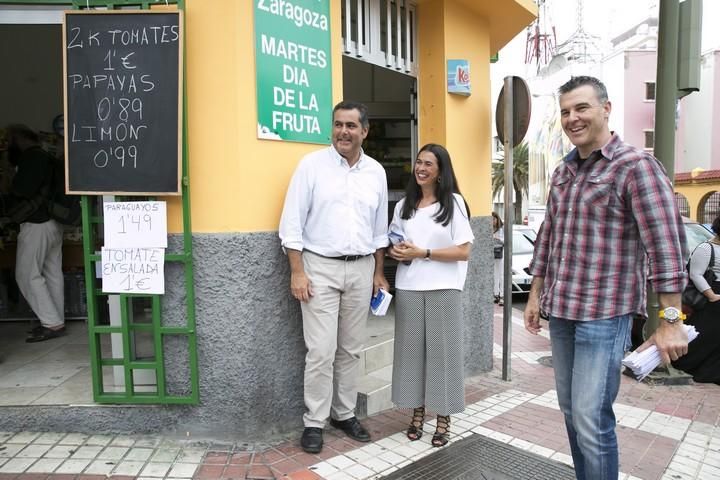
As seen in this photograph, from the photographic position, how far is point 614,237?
7.61 feet

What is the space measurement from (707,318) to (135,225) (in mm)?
5028

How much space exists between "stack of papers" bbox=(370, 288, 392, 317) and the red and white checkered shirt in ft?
4.02

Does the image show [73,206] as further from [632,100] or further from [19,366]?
[632,100]

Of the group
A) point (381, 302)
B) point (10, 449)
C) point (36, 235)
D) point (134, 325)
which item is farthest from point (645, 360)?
point (36, 235)

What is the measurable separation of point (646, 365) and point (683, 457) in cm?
175

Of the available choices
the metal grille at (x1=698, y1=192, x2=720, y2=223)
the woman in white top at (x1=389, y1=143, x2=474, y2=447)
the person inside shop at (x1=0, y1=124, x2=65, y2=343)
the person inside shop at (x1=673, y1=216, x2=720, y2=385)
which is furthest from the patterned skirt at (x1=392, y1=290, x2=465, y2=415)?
the metal grille at (x1=698, y1=192, x2=720, y2=223)

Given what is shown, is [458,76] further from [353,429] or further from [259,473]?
[259,473]

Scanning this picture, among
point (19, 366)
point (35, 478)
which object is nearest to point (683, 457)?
point (35, 478)

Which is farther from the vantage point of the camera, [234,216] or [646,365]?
[234,216]

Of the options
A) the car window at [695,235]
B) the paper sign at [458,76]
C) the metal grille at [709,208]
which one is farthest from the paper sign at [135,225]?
the metal grille at [709,208]

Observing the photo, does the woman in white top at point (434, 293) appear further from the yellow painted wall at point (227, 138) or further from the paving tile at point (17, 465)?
the paving tile at point (17, 465)

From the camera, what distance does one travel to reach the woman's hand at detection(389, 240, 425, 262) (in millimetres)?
3400

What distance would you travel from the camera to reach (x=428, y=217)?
11.4 ft

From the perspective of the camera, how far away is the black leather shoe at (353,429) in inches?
138
